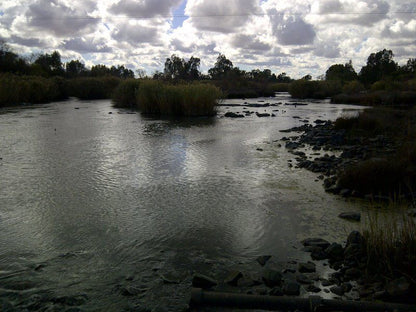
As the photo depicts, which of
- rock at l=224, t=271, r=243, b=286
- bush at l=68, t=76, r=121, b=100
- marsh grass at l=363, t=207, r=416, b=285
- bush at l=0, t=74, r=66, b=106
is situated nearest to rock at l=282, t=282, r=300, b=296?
rock at l=224, t=271, r=243, b=286

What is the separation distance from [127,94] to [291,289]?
3012cm

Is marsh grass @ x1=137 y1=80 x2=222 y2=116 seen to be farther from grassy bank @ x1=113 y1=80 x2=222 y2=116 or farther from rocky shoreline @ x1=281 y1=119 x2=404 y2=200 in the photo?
rocky shoreline @ x1=281 y1=119 x2=404 y2=200

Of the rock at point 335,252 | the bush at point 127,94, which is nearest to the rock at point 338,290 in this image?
the rock at point 335,252

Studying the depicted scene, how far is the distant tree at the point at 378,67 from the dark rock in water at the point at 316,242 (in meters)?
75.7

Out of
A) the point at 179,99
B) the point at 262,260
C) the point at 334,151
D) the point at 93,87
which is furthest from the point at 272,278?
the point at 93,87

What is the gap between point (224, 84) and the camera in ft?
199

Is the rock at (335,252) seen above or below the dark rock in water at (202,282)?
above

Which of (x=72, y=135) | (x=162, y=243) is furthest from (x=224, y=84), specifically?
(x=162, y=243)

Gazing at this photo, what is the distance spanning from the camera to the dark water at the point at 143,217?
4.43 m

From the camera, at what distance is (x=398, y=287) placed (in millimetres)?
3824

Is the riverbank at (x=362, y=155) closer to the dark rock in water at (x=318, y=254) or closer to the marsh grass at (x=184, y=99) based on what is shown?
the dark rock in water at (x=318, y=254)

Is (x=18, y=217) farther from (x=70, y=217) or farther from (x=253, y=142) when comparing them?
(x=253, y=142)

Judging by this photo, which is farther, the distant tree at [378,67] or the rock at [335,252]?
the distant tree at [378,67]

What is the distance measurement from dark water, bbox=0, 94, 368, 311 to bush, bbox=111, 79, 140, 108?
19.3 meters
